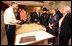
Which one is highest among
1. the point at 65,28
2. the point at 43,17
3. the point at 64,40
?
the point at 43,17

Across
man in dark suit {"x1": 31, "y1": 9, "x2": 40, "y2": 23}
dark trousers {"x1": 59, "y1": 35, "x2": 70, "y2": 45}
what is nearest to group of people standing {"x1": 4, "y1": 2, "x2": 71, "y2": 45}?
man in dark suit {"x1": 31, "y1": 9, "x2": 40, "y2": 23}

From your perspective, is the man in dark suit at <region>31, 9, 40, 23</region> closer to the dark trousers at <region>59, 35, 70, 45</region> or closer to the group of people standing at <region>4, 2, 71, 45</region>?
the group of people standing at <region>4, 2, 71, 45</region>

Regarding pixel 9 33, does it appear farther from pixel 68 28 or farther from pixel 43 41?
pixel 68 28

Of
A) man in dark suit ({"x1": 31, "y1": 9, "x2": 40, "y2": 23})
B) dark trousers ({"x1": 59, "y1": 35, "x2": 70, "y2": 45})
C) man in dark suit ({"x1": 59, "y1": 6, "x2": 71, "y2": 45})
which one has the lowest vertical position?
dark trousers ({"x1": 59, "y1": 35, "x2": 70, "y2": 45})

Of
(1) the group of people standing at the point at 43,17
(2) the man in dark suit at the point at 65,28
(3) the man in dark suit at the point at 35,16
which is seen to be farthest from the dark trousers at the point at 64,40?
(3) the man in dark suit at the point at 35,16

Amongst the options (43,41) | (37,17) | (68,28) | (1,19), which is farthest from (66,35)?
(1,19)

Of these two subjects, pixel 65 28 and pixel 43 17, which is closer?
pixel 43 17

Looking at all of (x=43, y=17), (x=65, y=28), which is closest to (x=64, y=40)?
(x=65, y=28)

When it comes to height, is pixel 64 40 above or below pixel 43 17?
below

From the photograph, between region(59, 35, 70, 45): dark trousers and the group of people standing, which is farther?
region(59, 35, 70, 45): dark trousers

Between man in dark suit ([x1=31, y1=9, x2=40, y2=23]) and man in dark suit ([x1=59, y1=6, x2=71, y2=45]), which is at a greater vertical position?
man in dark suit ([x1=31, y1=9, x2=40, y2=23])

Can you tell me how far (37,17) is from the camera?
0.56 metres

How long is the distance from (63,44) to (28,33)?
376mm

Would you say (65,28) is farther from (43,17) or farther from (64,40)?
(43,17)
